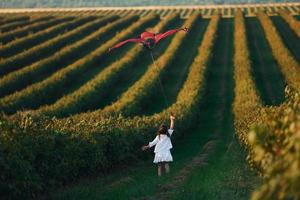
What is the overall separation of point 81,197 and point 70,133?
250 cm

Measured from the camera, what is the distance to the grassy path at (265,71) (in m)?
36.2

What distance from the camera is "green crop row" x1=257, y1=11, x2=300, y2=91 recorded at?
34987 millimetres

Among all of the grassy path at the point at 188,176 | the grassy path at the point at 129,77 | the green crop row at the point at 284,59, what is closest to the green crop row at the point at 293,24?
the green crop row at the point at 284,59

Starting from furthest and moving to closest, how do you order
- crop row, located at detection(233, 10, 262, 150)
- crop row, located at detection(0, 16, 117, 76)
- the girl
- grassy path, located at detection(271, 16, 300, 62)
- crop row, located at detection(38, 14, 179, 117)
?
grassy path, located at detection(271, 16, 300, 62) < crop row, located at detection(0, 16, 117, 76) < crop row, located at detection(38, 14, 179, 117) < crop row, located at detection(233, 10, 262, 150) < the girl

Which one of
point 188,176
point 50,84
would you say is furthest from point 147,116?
point 50,84

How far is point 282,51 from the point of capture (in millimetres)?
46094

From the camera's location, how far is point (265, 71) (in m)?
43.9

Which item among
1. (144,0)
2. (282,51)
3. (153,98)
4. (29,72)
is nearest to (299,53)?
(282,51)

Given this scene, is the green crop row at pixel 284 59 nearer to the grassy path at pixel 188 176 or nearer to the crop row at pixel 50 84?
the grassy path at pixel 188 176

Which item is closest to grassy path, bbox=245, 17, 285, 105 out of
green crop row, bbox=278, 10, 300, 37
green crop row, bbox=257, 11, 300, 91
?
green crop row, bbox=257, 11, 300, 91

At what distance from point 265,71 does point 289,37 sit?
57.8 ft

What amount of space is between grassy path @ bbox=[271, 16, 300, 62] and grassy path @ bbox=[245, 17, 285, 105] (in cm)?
205

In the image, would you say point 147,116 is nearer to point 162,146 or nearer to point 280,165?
point 162,146

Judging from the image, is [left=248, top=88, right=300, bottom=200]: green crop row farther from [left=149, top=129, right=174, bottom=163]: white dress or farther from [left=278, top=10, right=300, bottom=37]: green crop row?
[left=278, top=10, right=300, bottom=37]: green crop row
